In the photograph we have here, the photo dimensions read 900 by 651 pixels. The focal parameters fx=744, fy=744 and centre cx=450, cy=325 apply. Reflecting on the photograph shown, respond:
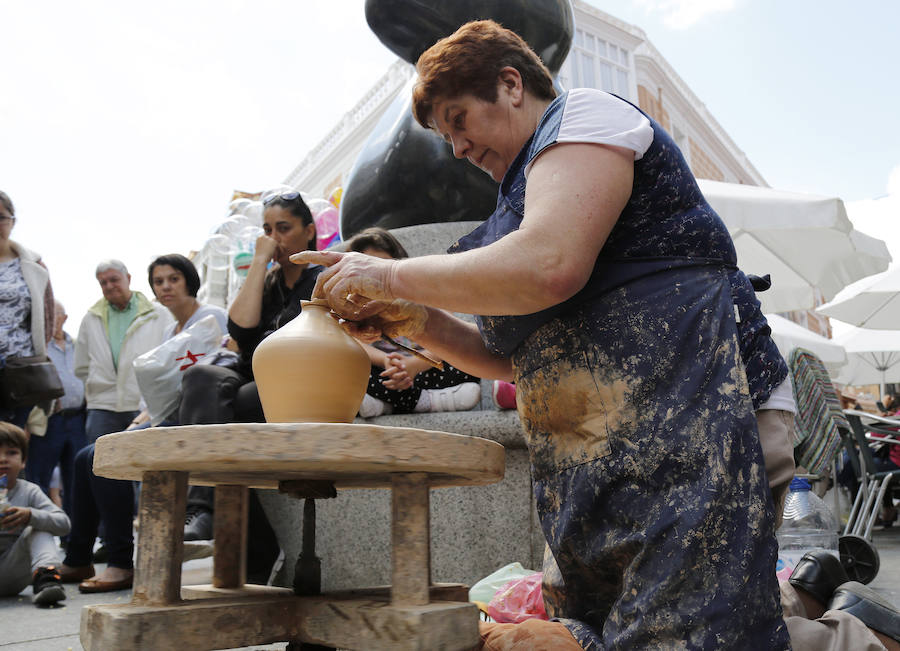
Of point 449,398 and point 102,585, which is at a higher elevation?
point 449,398

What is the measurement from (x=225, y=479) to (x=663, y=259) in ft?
3.23

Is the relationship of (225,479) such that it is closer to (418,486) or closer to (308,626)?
(308,626)

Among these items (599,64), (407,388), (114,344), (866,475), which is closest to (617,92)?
(599,64)

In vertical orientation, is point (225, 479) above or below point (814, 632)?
above

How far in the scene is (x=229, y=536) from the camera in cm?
163

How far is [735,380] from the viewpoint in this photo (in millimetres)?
1254

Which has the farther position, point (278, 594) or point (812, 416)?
point (812, 416)

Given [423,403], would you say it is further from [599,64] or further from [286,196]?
[599,64]

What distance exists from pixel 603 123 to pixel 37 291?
3.96 meters

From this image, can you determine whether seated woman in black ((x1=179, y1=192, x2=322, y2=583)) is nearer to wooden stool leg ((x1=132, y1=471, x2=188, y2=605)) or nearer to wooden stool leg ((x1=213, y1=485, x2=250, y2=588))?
wooden stool leg ((x1=213, y1=485, x2=250, y2=588))

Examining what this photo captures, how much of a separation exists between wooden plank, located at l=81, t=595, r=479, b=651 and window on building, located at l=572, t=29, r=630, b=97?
57.1 feet

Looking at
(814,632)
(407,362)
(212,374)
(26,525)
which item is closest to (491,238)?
(814,632)

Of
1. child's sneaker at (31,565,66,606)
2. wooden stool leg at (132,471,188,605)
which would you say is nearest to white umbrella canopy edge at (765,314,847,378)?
child's sneaker at (31,565,66,606)

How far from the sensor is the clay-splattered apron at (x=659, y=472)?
3.81ft
